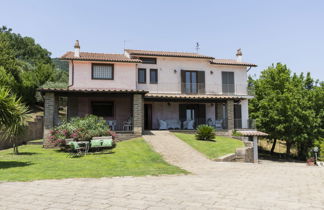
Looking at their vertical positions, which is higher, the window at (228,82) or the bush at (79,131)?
the window at (228,82)

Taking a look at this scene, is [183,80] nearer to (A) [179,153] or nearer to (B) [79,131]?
(A) [179,153]

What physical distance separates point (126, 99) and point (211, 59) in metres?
9.09

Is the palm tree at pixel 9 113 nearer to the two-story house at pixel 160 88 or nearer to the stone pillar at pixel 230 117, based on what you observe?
the two-story house at pixel 160 88

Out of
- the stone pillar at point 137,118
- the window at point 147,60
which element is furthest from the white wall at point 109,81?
the stone pillar at point 137,118

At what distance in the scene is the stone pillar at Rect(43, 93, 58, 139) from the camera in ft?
52.9

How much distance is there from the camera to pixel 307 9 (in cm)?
1191

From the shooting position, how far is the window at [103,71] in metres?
20.6

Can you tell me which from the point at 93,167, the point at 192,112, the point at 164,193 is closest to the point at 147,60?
the point at 192,112

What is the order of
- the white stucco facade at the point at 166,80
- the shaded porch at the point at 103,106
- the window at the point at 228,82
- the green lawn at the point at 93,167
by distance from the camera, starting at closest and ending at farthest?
the green lawn at the point at 93,167, the shaded porch at the point at 103,106, the white stucco facade at the point at 166,80, the window at the point at 228,82

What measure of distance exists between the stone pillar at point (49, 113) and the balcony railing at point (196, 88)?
25.4ft

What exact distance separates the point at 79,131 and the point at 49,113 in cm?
328

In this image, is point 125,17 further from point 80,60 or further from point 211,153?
point 211,153

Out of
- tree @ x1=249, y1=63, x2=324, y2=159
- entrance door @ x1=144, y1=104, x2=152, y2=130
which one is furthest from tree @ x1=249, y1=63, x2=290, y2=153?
entrance door @ x1=144, y1=104, x2=152, y2=130

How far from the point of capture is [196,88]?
23.5 m
